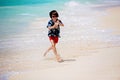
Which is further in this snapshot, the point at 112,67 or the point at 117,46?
the point at 117,46

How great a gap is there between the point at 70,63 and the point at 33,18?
1.60 feet

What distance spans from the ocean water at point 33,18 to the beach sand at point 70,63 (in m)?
0.08

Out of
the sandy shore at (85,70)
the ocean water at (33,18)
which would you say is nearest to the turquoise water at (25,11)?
the ocean water at (33,18)

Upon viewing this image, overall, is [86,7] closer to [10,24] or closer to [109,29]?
[109,29]

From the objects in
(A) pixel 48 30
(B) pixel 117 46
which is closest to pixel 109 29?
(B) pixel 117 46

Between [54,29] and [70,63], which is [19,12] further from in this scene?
[70,63]

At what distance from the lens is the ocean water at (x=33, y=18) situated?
236 cm

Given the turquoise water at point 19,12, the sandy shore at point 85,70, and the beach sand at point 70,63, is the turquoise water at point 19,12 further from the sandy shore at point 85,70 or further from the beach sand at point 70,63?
the sandy shore at point 85,70

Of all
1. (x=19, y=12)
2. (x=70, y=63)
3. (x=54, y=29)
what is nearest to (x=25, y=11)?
(x=19, y=12)

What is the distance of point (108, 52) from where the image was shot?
2.38 meters

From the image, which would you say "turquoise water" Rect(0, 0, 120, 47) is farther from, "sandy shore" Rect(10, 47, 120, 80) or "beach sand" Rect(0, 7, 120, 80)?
"sandy shore" Rect(10, 47, 120, 80)

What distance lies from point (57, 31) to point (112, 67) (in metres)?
0.50

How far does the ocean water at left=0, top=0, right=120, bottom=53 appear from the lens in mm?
2357

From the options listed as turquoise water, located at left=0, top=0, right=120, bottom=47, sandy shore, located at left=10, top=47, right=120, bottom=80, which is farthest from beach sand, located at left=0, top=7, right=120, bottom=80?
turquoise water, located at left=0, top=0, right=120, bottom=47
